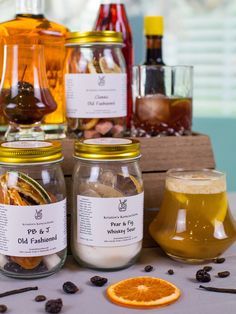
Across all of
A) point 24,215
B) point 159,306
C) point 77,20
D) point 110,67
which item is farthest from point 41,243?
point 77,20

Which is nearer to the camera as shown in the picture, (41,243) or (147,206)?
(41,243)

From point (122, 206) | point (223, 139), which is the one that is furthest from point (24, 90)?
point (223, 139)

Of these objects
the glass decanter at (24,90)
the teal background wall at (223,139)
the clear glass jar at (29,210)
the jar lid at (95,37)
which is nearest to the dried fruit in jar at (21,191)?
the clear glass jar at (29,210)

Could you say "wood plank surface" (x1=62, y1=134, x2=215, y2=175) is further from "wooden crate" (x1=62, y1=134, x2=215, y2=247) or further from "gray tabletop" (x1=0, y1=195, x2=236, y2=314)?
"gray tabletop" (x1=0, y1=195, x2=236, y2=314)

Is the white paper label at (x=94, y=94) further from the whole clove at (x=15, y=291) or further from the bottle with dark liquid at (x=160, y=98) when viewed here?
the whole clove at (x=15, y=291)

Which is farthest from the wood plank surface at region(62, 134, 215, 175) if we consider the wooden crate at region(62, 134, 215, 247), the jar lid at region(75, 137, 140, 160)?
the jar lid at region(75, 137, 140, 160)

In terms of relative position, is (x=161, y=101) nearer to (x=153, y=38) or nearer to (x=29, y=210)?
(x=153, y=38)

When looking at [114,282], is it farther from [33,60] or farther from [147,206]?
[33,60]

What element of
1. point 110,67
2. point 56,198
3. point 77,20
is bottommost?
point 56,198
